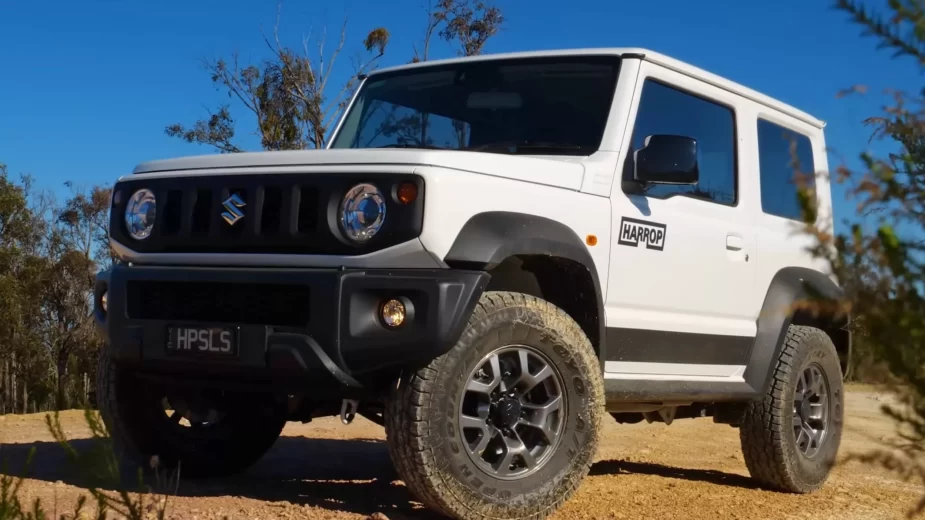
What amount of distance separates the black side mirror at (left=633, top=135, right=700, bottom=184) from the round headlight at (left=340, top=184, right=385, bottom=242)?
1.35m

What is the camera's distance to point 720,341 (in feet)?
17.5

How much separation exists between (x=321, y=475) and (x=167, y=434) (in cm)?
96

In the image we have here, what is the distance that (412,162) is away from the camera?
152 inches

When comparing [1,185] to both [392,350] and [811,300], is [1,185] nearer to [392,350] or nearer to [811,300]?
[392,350]

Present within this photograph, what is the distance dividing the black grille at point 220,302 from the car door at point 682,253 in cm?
140

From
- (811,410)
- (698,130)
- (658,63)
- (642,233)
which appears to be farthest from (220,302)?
(811,410)

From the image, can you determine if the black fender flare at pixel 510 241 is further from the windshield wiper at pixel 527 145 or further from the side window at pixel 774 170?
the side window at pixel 774 170

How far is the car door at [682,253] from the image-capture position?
4.73 meters

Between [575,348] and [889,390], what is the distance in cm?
228

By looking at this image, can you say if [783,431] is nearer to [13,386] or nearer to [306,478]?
[306,478]

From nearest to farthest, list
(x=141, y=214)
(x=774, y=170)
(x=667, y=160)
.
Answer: (x=141, y=214), (x=667, y=160), (x=774, y=170)

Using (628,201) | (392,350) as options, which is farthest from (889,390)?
(628,201)

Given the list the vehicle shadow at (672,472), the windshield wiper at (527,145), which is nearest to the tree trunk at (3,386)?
the vehicle shadow at (672,472)

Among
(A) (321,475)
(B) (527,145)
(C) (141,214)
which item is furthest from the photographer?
(A) (321,475)
